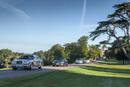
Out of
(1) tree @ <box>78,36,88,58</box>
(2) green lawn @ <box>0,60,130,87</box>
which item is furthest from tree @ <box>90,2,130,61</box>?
(1) tree @ <box>78,36,88,58</box>

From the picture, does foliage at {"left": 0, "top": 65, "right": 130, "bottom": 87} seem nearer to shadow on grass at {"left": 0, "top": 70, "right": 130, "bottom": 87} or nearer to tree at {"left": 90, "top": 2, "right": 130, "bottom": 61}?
shadow on grass at {"left": 0, "top": 70, "right": 130, "bottom": 87}

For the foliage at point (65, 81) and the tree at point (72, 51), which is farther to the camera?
the tree at point (72, 51)

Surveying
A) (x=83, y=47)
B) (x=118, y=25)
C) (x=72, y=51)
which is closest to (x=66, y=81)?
(x=118, y=25)

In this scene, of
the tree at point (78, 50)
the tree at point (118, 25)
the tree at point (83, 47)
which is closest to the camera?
the tree at point (118, 25)

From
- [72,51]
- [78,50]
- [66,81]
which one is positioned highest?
[78,50]

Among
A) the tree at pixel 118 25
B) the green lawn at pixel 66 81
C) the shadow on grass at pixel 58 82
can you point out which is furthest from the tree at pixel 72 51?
the shadow on grass at pixel 58 82

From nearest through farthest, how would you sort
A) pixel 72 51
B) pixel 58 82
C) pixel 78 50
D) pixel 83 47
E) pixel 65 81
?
pixel 58 82 → pixel 65 81 → pixel 83 47 → pixel 78 50 → pixel 72 51

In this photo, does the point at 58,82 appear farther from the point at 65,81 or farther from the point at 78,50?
the point at 78,50

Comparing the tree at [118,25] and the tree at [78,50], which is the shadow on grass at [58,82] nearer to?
the tree at [118,25]

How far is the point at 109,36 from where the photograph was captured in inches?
1156

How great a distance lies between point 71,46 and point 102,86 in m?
68.7

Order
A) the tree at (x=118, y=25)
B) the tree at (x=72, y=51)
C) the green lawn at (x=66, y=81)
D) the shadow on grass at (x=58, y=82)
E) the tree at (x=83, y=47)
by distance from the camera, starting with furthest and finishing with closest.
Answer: the tree at (x=72, y=51) → the tree at (x=83, y=47) → the tree at (x=118, y=25) → the green lawn at (x=66, y=81) → the shadow on grass at (x=58, y=82)

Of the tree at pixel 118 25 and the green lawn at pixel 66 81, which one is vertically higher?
the tree at pixel 118 25

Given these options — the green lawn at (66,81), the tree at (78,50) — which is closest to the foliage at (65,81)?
the green lawn at (66,81)
